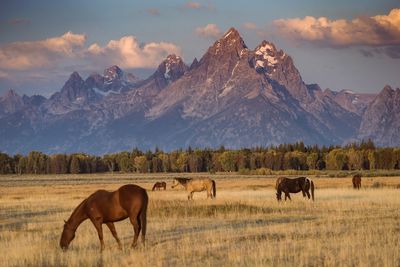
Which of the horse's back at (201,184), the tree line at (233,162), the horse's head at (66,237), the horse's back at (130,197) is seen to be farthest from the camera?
the tree line at (233,162)

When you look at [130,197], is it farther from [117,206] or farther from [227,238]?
[227,238]

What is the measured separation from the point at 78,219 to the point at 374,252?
873 centimetres

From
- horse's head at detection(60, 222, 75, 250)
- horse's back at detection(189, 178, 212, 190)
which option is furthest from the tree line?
horse's head at detection(60, 222, 75, 250)

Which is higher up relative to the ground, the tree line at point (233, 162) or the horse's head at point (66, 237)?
the tree line at point (233, 162)

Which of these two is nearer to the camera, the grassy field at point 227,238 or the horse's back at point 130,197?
the grassy field at point 227,238

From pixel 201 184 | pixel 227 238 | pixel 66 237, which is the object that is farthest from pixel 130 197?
pixel 201 184

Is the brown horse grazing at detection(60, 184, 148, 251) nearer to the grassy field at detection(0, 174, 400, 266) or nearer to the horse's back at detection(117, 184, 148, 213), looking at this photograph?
the horse's back at detection(117, 184, 148, 213)

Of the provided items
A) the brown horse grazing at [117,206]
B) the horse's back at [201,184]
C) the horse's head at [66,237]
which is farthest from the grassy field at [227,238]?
the horse's back at [201,184]

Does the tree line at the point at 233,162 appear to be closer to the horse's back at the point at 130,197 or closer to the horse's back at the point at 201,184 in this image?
the horse's back at the point at 201,184

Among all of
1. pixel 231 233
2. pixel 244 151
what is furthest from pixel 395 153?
pixel 231 233

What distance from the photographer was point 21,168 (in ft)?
610

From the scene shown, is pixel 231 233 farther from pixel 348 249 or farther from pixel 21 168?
pixel 21 168

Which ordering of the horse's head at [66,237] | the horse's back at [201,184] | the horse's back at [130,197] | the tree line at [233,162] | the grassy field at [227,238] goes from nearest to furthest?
1. the grassy field at [227,238]
2. the horse's back at [130,197]
3. the horse's head at [66,237]
4. the horse's back at [201,184]
5. the tree line at [233,162]

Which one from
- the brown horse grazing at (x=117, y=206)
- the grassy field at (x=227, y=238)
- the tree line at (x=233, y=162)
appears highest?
the tree line at (x=233, y=162)
